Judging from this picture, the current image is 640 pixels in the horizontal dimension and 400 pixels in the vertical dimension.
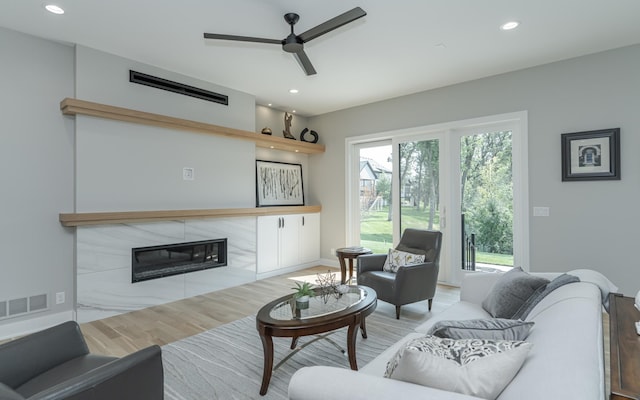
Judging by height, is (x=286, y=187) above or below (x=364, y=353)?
above

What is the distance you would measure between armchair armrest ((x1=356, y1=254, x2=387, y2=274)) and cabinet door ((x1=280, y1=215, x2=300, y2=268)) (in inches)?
78.0

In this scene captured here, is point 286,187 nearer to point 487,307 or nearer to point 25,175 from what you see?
point 25,175

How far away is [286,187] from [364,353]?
363 centimetres

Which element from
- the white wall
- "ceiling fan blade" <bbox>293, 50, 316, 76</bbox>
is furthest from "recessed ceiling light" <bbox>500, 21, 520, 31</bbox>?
the white wall

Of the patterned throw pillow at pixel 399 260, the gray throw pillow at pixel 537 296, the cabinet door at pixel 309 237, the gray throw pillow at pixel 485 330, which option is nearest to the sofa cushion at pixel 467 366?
the gray throw pillow at pixel 485 330

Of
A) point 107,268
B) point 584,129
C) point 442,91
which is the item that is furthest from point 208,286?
point 584,129

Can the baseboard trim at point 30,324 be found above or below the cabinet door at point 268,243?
below

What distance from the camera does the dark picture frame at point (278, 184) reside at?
210 inches

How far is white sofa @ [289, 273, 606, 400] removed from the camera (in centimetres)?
87

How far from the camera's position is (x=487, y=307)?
226 cm

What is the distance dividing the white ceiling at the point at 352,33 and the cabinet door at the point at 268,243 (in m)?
2.15

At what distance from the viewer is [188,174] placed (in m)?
4.26

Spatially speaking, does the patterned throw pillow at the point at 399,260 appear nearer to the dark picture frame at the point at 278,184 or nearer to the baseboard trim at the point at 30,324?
the dark picture frame at the point at 278,184

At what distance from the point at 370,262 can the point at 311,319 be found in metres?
1.72
